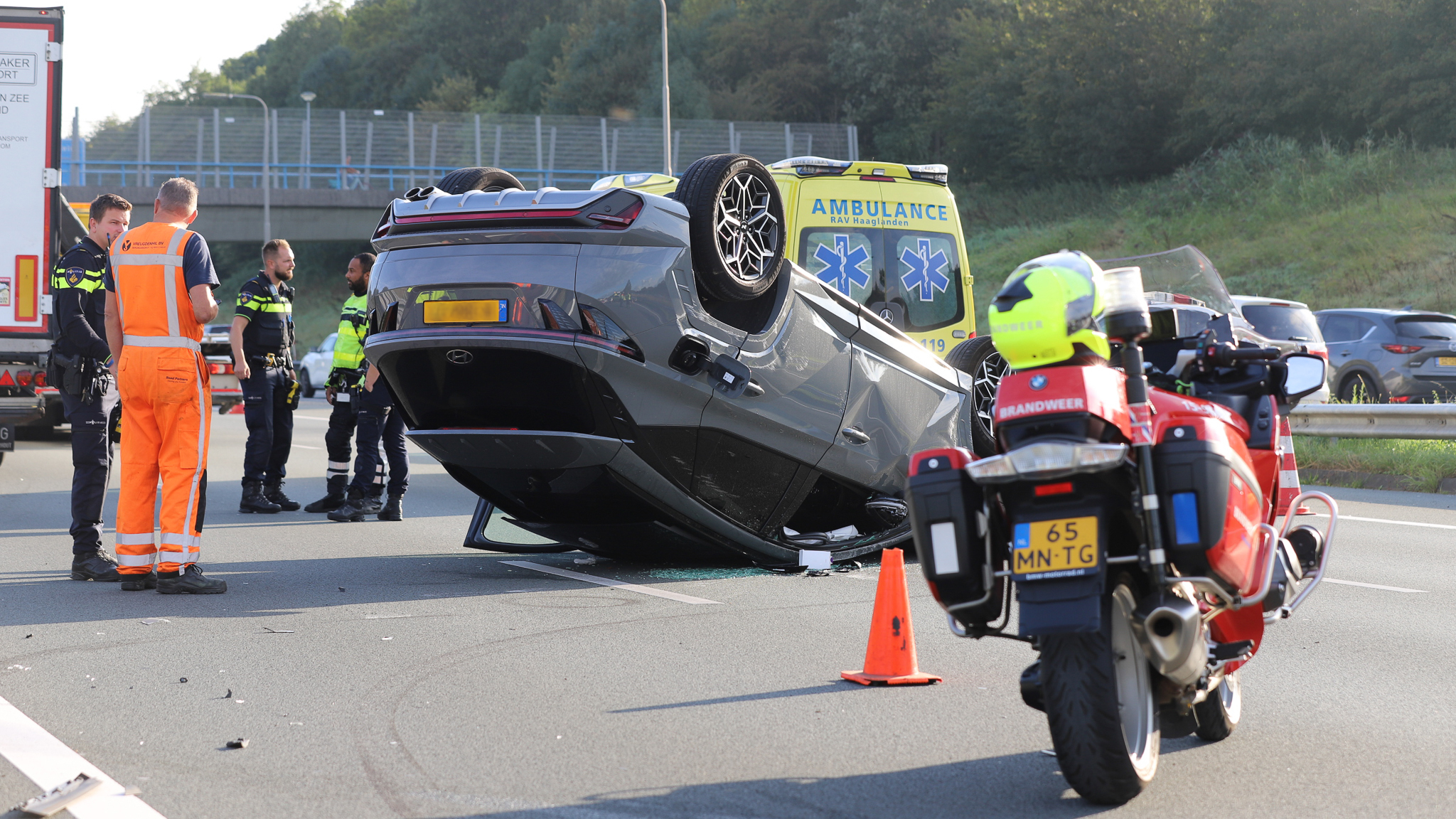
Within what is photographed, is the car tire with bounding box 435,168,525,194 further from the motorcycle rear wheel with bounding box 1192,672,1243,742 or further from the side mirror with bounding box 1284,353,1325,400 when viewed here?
the motorcycle rear wheel with bounding box 1192,672,1243,742

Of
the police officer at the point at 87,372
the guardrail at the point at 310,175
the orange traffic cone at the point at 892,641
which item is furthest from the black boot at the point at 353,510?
the guardrail at the point at 310,175

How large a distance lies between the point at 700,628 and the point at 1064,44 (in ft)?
148

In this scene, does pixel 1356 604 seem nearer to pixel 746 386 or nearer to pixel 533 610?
pixel 746 386

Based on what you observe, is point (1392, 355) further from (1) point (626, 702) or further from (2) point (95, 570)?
(1) point (626, 702)

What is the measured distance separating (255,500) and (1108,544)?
878 centimetres

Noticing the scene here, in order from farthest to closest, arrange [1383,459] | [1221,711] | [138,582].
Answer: [1383,459] → [138,582] → [1221,711]

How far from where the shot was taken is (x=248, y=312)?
1077cm

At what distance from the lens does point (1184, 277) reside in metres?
8.74

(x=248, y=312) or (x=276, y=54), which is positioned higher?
(x=276, y=54)

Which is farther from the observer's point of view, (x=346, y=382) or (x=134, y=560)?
(x=346, y=382)

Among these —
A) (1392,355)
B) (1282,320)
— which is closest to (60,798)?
(1282,320)

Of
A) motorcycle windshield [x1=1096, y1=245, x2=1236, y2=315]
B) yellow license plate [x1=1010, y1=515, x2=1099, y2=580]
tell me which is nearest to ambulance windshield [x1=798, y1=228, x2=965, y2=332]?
motorcycle windshield [x1=1096, y1=245, x2=1236, y2=315]

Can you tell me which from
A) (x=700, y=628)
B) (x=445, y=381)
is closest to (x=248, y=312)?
(x=445, y=381)

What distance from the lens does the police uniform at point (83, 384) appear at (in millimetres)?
7875
